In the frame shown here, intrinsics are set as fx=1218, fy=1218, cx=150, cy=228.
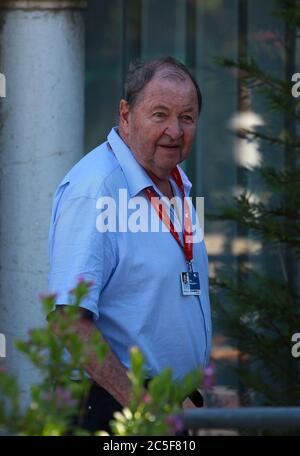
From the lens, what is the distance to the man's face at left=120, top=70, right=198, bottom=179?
12.1 ft

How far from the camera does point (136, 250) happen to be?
352 centimetres

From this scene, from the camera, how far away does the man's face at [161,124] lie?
3686 mm

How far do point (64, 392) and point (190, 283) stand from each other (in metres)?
1.59

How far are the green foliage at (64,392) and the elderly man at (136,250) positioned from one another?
1194 mm

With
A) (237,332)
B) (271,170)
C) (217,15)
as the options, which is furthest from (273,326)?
(217,15)

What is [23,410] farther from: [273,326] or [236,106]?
[236,106]

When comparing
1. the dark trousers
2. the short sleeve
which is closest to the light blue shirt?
the short sleeve

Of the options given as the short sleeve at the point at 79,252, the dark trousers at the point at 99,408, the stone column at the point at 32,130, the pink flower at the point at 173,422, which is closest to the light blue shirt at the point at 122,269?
the short sleeve at the point at 79,252

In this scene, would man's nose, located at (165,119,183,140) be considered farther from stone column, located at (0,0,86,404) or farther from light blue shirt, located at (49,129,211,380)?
stone column, located at (0,0,86,404)

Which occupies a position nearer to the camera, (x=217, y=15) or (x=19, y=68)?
(x=19, y=68)

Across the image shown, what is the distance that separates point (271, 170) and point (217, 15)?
1.30m

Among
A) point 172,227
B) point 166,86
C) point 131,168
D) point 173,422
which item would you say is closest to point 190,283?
point 172,227

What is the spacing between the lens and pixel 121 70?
668cm

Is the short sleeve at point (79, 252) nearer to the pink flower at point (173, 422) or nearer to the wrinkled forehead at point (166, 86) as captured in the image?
the wrinkled forehead at point (166, 86)
